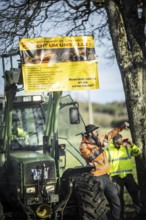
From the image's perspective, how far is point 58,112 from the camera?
9430 millimetres

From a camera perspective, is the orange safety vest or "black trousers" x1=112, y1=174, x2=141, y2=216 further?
"black trousers" x1=112, y1=174, x2=141, y2=216

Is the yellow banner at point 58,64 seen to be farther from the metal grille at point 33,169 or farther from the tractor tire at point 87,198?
the tractor tire at point 87,198

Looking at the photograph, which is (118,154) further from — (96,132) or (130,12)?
(130,12)

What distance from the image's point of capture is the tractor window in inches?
384

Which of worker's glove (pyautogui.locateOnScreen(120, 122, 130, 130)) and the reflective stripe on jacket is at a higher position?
worker's glove (pyautogui.locateOnScreen(120, 122, 130, 130))

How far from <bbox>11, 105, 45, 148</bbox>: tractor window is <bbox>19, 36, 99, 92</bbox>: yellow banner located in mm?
1205

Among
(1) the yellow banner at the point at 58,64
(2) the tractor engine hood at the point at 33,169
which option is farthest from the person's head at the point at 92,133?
(2) the tractor engine hood at the point at 33,169

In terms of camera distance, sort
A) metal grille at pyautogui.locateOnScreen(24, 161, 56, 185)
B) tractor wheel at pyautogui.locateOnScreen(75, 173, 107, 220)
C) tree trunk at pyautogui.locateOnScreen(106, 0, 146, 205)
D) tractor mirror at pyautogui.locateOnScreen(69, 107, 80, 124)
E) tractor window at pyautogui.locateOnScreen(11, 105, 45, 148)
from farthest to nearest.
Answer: tree trunk at pyautogui.locateOnScreen(106, 0, 146, 205)
tractor window at pyautogui.locateOnScreen(11, 105, 45, 148)
tractor mirror at pyautogui.locateOnScreen(69, 107, 80, 124)
metal grille at pyautogui.locateOnScreen(24, 161, 56, 185)
tractor wheel at pyautogui.locateOnScreen(75, 173, 107, 220)

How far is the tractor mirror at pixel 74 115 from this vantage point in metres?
9.20

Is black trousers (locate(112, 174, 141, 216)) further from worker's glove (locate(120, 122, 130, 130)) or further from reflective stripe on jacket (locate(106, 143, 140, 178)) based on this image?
worker's glove (locate(120, 122, 130, 130))

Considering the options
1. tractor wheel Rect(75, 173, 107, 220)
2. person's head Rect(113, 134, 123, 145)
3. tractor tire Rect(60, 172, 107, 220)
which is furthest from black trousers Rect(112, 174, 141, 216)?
tractor wheel Rect(75, 173, 107, 220)

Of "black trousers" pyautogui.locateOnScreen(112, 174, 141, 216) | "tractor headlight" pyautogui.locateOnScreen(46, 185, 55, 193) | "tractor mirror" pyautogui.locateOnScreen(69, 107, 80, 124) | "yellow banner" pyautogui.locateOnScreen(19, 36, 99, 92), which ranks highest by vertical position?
"yellow banner" pyautogui.locateOnScreen(19, 36, 99, 92)

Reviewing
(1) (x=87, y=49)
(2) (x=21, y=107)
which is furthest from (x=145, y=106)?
(2) (x=21, y=107)

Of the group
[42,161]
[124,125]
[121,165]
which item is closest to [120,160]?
[121,165]
